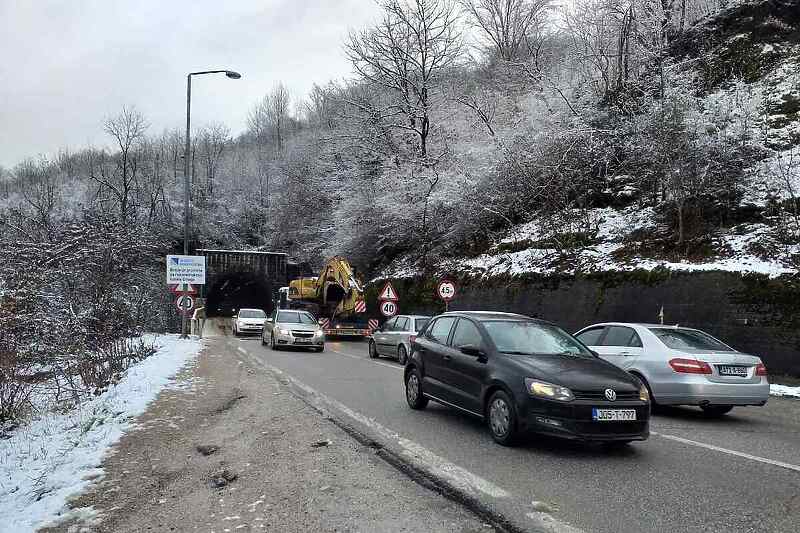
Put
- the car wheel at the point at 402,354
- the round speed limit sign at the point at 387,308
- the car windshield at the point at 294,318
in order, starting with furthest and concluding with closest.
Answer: the round speed limit sign at the point at 387,308
the car windshield at the point at 294,318
the car wheel at the point at 402,354

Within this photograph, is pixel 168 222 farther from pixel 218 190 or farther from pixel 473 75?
pixel 473 75

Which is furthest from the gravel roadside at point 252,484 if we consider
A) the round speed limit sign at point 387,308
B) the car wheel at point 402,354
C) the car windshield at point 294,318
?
the round speed limit sign at point 387,308

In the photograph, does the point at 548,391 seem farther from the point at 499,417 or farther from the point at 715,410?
the point at 715,410

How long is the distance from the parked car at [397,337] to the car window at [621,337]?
284 inches

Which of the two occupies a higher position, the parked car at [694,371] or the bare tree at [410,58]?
the bare tree at [410,58]

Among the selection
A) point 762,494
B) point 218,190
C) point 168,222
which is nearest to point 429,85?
point 762,494

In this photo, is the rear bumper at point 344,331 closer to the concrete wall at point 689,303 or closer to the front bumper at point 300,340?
the front bumper at point 300,340

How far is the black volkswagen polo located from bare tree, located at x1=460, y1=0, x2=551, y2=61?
3494cm

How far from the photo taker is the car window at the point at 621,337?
9859mm

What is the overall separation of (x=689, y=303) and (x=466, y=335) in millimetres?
10186

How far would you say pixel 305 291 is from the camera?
30922mm

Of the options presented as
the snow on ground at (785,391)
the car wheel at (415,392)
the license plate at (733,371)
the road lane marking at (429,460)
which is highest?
the license plate at (733,371)

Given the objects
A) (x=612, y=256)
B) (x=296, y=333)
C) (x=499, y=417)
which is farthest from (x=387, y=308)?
(x=499, y=417)

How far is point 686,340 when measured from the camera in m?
9.53
